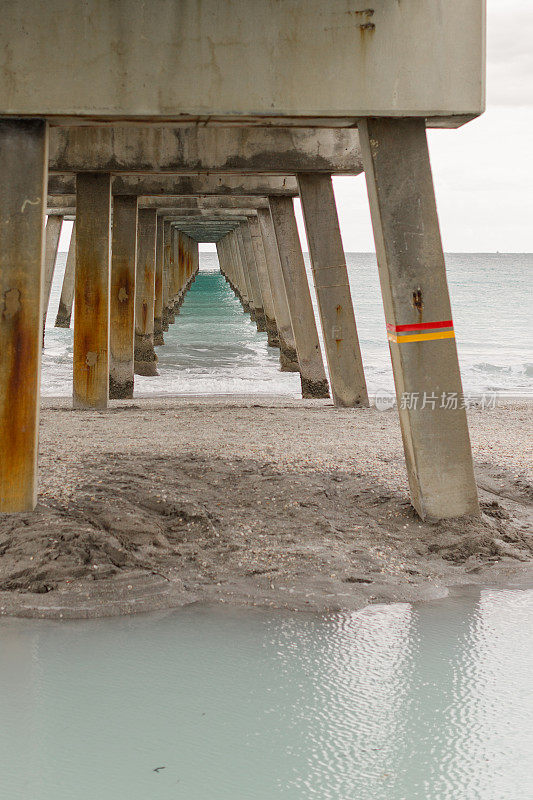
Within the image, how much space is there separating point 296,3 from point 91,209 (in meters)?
5.75

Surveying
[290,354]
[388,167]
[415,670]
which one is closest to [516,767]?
[415,670]

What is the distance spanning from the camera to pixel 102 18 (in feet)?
15.7

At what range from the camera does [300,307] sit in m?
13.0

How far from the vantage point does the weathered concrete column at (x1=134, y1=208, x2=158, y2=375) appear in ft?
51.9

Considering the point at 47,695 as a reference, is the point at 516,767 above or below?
below

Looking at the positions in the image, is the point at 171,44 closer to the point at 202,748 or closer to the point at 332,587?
the point at 332,587

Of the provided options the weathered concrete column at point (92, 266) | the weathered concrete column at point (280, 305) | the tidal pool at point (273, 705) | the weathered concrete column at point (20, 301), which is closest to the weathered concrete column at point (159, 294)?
the weathered concrete column at point (280, 305)

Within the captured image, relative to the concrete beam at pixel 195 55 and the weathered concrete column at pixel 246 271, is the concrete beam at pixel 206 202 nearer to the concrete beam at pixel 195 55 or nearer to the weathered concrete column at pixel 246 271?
the concrete beam at pixel 195 55

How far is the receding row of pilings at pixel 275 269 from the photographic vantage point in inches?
200

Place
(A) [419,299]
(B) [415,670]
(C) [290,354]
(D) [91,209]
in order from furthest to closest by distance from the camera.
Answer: (C) [290,354], (D) [91,209], (A) [419,299], (B) [415,670]

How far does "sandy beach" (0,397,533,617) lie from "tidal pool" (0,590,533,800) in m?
0.25

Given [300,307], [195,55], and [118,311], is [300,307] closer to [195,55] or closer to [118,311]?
[118,311]

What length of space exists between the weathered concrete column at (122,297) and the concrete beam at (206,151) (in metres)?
2.45

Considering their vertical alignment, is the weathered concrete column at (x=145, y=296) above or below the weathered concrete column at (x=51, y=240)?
below
